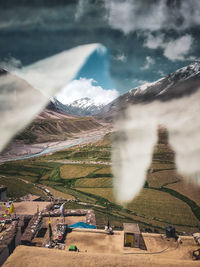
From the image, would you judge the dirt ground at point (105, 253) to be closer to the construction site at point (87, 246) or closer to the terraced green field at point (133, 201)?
the construction site at point (87, 246)

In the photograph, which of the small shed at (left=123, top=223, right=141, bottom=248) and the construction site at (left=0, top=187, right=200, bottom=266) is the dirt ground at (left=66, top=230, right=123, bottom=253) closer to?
the construction site at (left=0, top=187, right=200, bottom=266)

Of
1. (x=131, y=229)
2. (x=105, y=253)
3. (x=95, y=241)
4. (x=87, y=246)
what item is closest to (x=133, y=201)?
(x=131, y=229)

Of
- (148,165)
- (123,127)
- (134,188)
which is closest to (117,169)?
(148,165)

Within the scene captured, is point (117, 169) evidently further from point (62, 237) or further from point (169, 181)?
point (62, 237)

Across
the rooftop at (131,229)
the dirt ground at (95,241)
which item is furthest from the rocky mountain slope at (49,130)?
the rooftop at (131,229)

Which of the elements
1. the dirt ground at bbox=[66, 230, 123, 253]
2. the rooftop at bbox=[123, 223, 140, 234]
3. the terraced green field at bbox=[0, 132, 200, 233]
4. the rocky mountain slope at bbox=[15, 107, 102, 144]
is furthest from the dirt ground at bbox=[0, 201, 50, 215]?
the rocky mountain slope at bbox=[15, 107, 102, 144]
